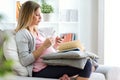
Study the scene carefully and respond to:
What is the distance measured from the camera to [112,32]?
129 inches

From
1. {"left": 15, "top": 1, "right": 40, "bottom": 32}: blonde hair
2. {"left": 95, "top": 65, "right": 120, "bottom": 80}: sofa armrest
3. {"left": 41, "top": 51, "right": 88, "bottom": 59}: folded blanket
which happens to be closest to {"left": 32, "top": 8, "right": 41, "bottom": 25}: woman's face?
{"left": 15, "top": 1, "right": 40, "bottom": 32}: blonde hair

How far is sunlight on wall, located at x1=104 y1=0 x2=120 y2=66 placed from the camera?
3.23 meters

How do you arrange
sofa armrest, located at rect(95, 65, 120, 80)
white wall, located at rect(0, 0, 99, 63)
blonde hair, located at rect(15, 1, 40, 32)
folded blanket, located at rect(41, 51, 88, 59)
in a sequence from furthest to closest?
white wall, located at rect(0, 0, 99, 63) < sofa armrest, located at rect(95, 65, 120, 80) < blonde hair, located at rect(15, 1, 40, 32) < folded blanket, located at rect(41, 51, 88, 59)

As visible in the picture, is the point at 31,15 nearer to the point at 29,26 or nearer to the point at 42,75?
the point at 29,26

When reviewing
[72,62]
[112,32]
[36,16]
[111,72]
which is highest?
[36,16]

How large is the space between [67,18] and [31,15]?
61.8 inches

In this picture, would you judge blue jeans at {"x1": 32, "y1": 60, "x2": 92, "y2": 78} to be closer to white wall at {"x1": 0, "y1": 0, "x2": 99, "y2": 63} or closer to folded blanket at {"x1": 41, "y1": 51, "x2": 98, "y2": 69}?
folded blanket at {"x1": 41, "y1": 51, "x2": 98, "y2": 69}


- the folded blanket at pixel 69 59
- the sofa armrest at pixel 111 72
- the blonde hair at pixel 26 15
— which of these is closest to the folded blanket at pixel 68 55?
the folded blanket at pixel 69 59

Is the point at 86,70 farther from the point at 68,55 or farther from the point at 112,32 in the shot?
the point at 112,32

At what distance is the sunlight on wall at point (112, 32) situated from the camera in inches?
127

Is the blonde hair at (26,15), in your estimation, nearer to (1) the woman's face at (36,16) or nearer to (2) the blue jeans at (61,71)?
(1) the woman's face at (36,16)

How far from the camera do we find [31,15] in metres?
1.90

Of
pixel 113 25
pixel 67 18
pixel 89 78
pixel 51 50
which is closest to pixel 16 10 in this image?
pixel 67 18

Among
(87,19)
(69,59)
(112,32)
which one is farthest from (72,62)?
(87,19)
